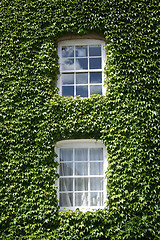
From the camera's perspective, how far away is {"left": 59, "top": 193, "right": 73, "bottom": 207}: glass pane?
8258 mm

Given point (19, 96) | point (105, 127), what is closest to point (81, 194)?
point (105, 127)

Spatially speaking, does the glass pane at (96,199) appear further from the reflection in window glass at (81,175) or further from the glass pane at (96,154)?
the glass pane at (96,154)

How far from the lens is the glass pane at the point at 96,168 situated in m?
8.41

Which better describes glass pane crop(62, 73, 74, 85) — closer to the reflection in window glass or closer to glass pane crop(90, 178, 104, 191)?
the reflection in window glass

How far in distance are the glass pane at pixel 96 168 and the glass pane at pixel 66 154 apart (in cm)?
63

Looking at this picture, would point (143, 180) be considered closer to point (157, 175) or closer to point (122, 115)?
point (157, 175)

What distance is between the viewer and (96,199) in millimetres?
8266

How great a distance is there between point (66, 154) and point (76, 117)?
1.12m

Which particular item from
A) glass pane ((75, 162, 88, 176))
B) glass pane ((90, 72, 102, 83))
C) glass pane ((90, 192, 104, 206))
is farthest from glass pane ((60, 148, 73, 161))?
glass pane ((90, 72, 102, 83))

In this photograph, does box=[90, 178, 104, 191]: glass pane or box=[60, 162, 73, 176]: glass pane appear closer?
box=[90, 178, 104, 191]: glass pane

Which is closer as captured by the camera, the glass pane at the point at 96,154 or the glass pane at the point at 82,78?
the glass pane at the point at 96,154

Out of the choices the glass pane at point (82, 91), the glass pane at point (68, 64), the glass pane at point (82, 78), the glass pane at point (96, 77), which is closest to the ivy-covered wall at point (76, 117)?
the glass pane at point (96, 77)

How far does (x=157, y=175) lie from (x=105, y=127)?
5.97 feet

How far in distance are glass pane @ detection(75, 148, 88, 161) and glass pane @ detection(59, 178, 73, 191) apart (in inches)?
24.7
